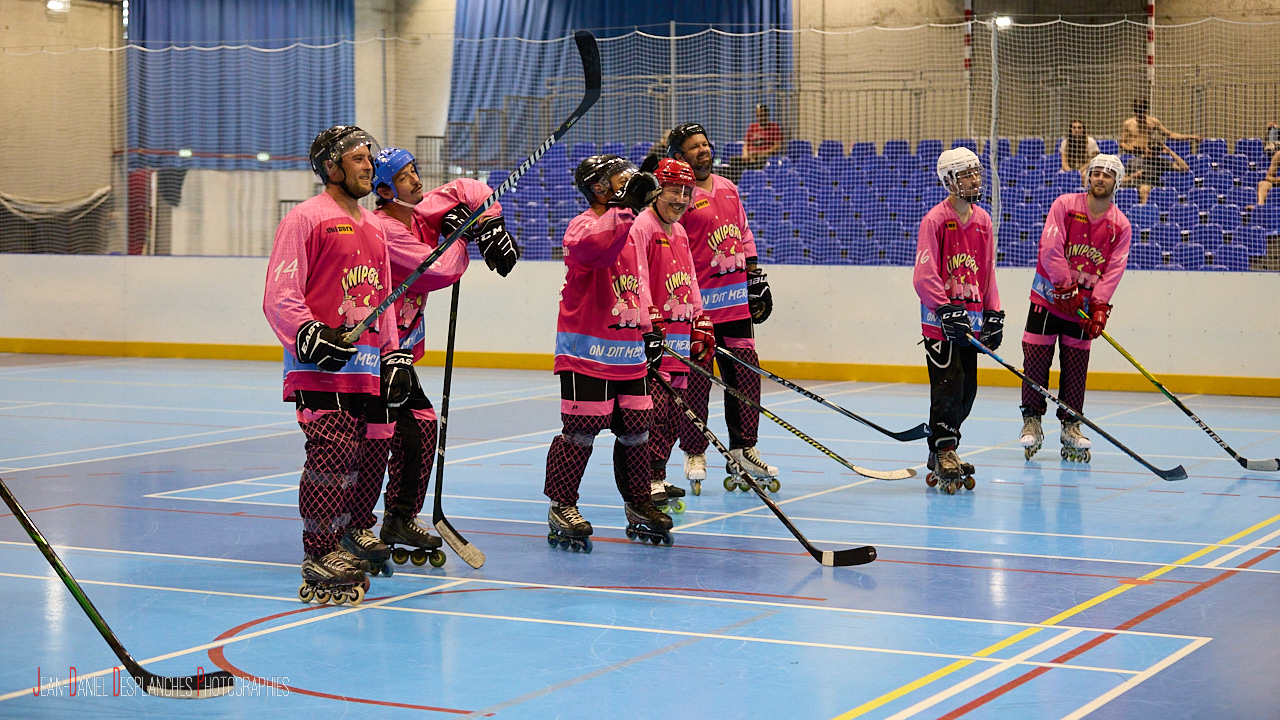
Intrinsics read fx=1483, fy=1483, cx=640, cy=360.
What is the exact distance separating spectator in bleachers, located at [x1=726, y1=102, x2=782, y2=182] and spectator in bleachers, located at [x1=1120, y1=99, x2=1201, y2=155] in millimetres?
3005

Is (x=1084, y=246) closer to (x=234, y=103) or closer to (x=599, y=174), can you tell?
(x=599, y=174)

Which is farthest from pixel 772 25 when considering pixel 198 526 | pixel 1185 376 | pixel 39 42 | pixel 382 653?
pixel 382 653

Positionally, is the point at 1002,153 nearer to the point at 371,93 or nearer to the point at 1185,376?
the point at 1185,376

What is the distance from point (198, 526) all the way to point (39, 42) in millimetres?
13488

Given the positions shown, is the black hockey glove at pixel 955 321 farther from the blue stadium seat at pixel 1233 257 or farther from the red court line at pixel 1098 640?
the blue stadium seat at pixel 1233 257

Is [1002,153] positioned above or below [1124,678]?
above

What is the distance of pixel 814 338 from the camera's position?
42.1ft

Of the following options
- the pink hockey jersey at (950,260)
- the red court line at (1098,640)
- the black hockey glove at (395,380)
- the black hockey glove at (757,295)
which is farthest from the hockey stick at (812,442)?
the red court line at (1098,640)

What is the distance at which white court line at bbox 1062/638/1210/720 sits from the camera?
3.53m

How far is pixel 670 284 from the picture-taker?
243 inches

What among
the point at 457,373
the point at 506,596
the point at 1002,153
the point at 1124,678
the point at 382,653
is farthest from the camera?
the point at 457,373

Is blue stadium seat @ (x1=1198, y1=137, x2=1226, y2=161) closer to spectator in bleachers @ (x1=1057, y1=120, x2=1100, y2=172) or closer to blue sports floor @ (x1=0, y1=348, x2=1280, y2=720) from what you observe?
spectator in bleachers @ (x1=1057, y1=120, x2=1100, y2=172)

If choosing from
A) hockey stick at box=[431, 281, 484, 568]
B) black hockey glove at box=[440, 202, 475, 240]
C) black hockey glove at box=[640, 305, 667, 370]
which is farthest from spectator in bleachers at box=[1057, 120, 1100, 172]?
black hockey glove at box=[440, 202, 475, 240]

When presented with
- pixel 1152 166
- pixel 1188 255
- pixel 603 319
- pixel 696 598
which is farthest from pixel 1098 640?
pixel 1152 166
